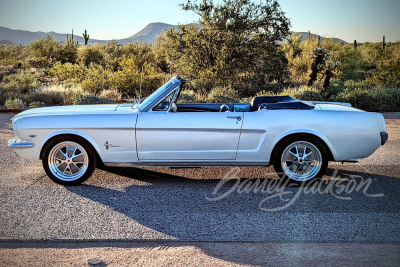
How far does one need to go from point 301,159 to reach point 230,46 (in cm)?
1453

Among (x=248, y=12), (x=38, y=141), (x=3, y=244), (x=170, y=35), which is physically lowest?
(x=3, y=244)

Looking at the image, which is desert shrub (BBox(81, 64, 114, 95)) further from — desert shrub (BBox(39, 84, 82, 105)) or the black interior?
the black interior

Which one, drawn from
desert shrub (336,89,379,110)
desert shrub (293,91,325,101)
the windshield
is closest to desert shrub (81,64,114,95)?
desert shrub (293,91,325,101)

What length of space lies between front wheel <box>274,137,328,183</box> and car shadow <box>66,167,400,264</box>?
0.61 feet

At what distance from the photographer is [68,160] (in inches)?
223

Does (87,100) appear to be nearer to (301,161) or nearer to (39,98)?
(39,98)

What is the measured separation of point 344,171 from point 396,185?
905mm

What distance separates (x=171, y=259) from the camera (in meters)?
3.65

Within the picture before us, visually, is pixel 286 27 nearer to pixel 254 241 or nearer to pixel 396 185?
pixel 396 185

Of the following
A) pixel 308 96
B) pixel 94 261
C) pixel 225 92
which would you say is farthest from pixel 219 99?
pixel 94 261

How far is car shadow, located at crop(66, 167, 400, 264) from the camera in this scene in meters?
4.21

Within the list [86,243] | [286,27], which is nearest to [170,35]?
[286,27]

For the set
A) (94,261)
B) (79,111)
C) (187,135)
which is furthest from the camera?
(79,111)

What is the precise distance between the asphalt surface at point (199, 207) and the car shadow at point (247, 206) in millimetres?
11
